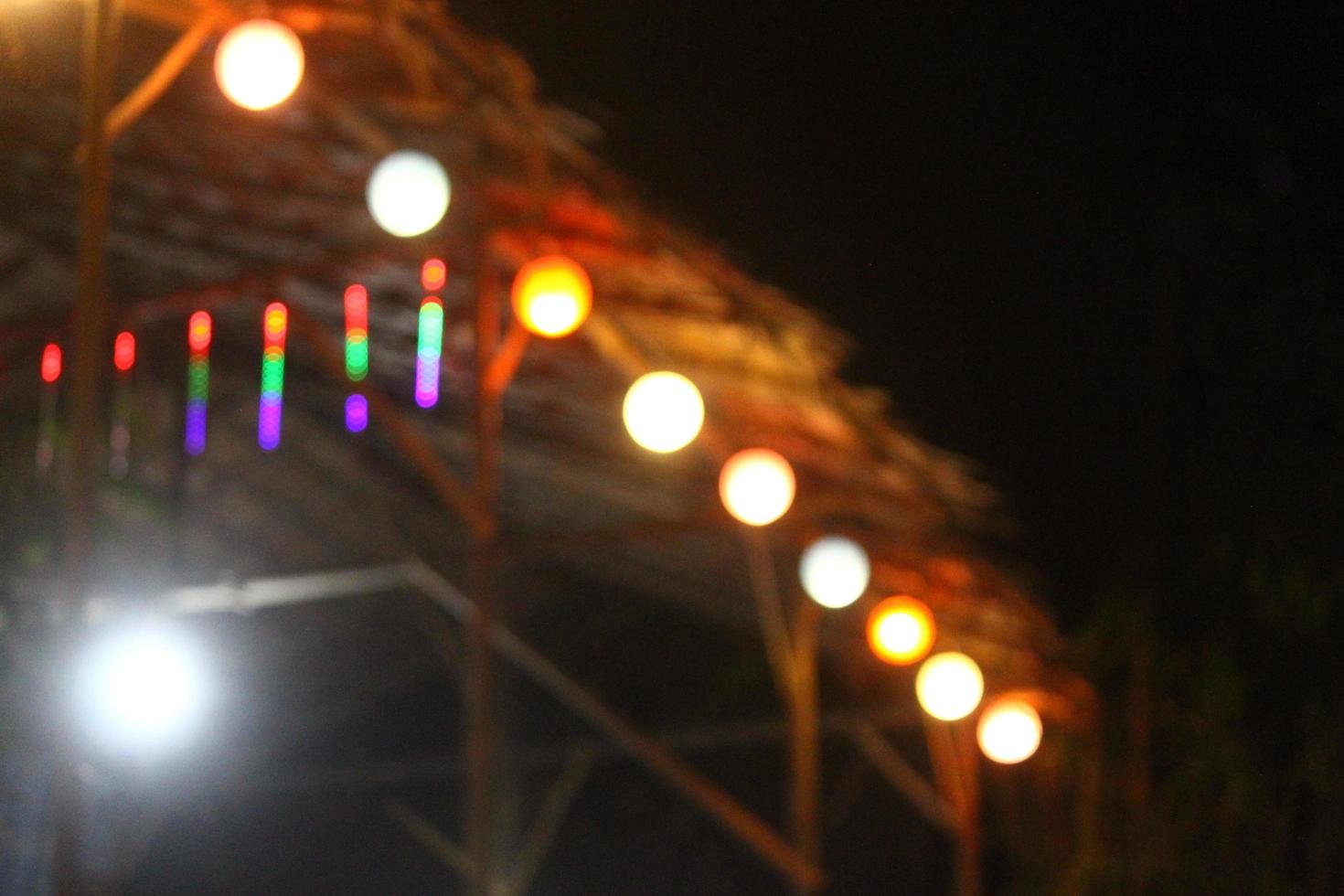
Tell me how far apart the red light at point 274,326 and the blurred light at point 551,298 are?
7.66 ft

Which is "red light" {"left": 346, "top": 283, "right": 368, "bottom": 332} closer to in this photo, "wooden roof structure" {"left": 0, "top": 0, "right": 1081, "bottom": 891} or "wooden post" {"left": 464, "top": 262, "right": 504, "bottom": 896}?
"wooden roof structure" {"left": 0, "top": 0, "right": 1081, "bottom": 891}

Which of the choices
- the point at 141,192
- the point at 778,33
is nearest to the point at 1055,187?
the point at 778,33

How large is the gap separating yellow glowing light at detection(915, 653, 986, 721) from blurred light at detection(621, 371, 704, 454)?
2.93 m

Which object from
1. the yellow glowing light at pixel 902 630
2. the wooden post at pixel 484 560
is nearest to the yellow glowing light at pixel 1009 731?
the yellow glowing light at pixel 902 630

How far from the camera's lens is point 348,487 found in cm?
1012

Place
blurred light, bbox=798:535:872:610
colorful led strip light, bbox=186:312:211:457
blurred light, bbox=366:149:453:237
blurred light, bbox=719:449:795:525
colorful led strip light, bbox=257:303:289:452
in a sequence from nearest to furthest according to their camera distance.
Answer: blurred light, bbox=366:149:453:237 < blurred light, bbox=719:449:795:525 < blurred light, bbox=798:535:872:610 < colorful led strip light, bbox=257:303:289:452 < colorful led strip light, bbox=186:312:211:457

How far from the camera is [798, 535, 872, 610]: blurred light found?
7.41 metres

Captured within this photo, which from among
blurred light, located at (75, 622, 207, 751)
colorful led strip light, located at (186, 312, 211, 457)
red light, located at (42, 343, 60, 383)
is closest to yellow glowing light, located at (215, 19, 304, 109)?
blurred light, located at (75, 622, 207, 751)

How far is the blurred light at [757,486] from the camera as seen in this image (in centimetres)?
658

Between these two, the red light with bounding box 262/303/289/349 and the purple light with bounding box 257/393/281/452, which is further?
the purple light with bounding box 257/393/281/452

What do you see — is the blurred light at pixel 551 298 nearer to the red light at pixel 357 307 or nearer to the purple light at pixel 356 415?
the red light at pixel 357 307

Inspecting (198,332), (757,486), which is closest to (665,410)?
(757,486)

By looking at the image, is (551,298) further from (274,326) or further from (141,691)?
(141,691)

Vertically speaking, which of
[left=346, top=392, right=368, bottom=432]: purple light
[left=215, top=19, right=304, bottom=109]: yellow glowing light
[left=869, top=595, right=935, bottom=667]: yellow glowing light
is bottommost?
[left=215, top=19, right=304, bottom=109]: yellow glowing light
